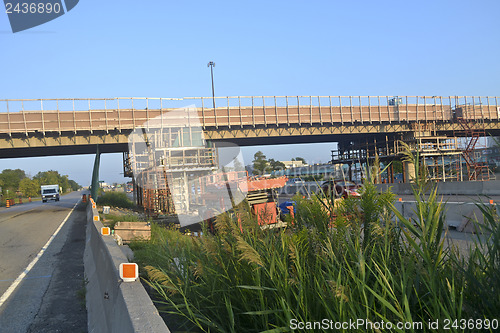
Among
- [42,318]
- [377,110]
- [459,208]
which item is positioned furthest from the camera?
[377,110]

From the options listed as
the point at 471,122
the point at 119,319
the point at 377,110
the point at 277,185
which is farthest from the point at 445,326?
the point at 471,122

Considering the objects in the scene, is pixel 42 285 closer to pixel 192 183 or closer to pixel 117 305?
pixel 117 305

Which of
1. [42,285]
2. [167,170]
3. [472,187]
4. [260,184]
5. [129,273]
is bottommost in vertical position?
[472,187]

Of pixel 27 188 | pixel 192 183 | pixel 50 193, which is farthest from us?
pixel 27 188

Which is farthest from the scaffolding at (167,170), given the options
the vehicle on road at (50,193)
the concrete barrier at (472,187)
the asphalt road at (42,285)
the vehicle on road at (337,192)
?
the vehicle on road at (50,193)

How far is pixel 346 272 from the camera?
3.18 metres

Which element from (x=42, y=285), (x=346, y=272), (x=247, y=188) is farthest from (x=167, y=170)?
(x=346, y=272)

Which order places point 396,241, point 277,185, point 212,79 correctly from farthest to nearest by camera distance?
point 212,79, point 277,185, point 396,241

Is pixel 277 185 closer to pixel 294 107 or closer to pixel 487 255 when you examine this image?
pixel 487 255

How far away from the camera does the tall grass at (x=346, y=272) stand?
272 cm

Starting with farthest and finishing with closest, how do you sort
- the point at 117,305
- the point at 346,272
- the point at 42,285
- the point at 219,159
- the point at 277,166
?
the point at 219,159, the point at 277,166, the point at 42,285, the point at 117,305, the point at 346,272

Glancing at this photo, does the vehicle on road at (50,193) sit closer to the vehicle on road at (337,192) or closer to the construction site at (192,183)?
the construction site at (192,183)

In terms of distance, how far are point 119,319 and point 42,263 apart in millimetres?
8687

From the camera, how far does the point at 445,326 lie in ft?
8.02
